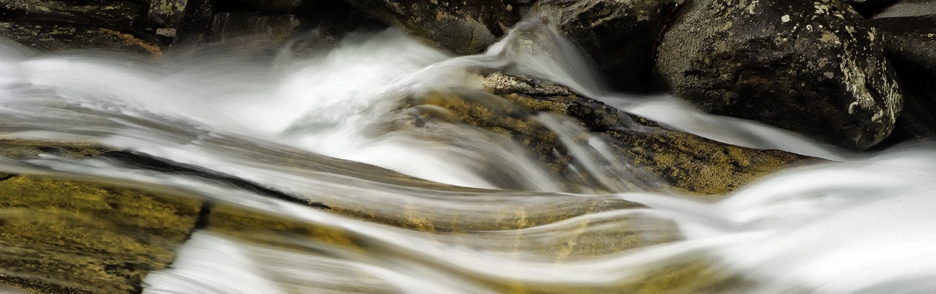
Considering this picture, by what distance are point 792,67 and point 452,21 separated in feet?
7.65

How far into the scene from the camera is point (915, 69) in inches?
175

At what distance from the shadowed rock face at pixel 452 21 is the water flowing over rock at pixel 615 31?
0.39m

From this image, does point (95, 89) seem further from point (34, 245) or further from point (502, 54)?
point (502, 54)

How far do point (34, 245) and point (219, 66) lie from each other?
10.2ft

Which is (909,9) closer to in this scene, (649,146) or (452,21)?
(649,146)

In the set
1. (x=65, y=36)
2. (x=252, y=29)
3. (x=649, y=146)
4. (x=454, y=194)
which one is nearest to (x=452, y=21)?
(x=252, y=29)

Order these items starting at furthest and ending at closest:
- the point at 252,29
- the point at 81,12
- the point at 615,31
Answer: the point at 252,29 < the point at 81,12 < the point at 615,31

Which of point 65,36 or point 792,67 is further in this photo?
point 65,36

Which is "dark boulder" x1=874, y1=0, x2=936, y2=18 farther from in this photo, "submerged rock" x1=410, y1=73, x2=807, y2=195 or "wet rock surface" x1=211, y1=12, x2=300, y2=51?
"wet rock surface" x1=211, y1=12, x2=300, y2=51

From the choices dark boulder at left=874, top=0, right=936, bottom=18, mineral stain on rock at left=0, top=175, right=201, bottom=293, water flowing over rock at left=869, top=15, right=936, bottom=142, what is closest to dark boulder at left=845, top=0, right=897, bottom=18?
dark boulder at left=874, top=0, right=936, bottom=18

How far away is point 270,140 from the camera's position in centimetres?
418

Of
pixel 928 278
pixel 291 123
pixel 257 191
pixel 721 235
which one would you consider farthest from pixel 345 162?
pixel 928 278

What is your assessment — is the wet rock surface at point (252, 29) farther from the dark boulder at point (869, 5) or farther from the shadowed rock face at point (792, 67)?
the dark boulder at point (869, 5)

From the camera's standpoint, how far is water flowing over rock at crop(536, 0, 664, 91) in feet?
14.9
